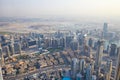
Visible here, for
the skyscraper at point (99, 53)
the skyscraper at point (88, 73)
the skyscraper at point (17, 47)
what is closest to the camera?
the skyscraper at point (88, 73)

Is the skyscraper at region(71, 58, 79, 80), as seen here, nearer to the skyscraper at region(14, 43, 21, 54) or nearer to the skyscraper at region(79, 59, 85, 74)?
the skyscraper at region(79, 59, 85, 74)

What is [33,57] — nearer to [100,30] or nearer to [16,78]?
[16,78]

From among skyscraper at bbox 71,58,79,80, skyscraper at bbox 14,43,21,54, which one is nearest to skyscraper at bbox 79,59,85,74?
skyscraper at bbox 71,58,79,80

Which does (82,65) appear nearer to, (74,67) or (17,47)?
(74,67)

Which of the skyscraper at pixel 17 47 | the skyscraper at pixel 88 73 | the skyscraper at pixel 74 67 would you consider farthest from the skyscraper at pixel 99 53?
the skyscraper at pixel 17 47

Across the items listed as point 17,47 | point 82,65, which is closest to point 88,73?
point 82,65

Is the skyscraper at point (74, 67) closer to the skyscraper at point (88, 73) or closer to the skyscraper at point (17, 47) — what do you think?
the skyscraper at point (88, 73)

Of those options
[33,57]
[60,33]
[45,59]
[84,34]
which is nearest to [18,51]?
[33,57]

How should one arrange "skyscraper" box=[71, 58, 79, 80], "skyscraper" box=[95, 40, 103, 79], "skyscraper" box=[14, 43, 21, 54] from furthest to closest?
1. "skyscraper" box=[14, 43, 21, 54]
2. "skyscraper" box=[95, 40, 103, 79]
3. "skyscraper" box=[71, 58, 79, 80]

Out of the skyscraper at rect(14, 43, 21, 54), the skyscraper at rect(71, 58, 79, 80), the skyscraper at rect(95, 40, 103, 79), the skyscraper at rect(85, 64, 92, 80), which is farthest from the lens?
the skyscraper at rect(14, 43, 21, 54)

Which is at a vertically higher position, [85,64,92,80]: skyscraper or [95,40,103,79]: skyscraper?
[95,40,103,79]: skyscraper

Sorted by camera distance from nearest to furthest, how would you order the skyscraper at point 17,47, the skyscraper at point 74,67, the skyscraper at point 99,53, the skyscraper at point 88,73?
the skyscraper at point 88,73
the skyscraper at point 74,67
the skyscraper at point 99,53
the skyscraper at point 17,47
